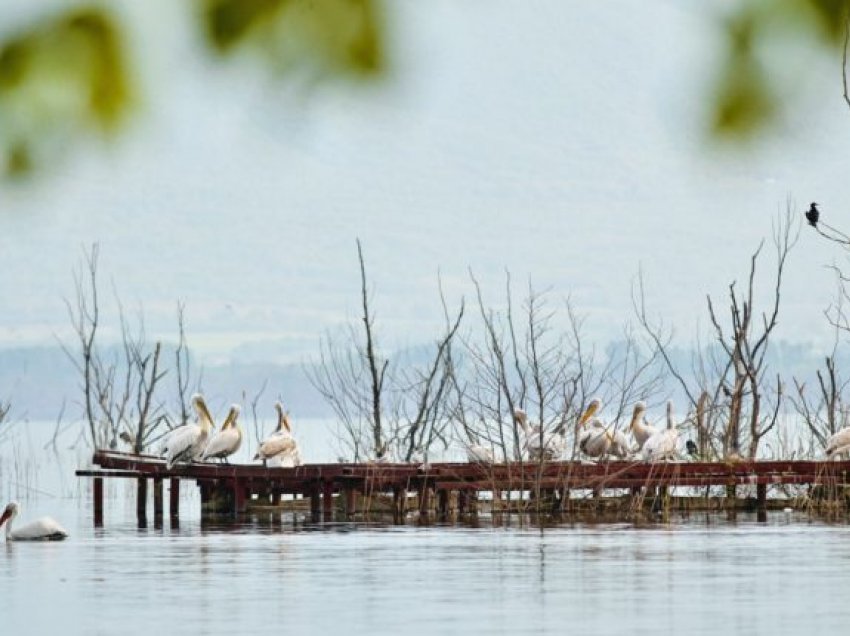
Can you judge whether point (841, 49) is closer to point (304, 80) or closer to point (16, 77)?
point (304, 80)

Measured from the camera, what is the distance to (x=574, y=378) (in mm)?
26078

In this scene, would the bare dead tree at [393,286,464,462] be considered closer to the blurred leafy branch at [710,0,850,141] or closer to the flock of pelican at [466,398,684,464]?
the flock of pelican at [466,398,684,464]

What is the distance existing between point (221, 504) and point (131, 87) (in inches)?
1076

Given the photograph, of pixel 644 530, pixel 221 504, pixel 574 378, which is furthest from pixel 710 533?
pixel 221 504

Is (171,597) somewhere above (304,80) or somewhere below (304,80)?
below

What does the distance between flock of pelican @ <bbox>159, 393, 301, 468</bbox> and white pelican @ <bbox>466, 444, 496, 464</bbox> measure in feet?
8.05

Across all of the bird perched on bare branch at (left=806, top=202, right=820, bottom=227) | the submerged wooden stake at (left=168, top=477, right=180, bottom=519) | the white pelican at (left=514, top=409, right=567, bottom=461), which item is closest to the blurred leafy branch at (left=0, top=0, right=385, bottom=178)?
the bird perched on bare branch at (left=806, top=202, right=820, bottom=227)

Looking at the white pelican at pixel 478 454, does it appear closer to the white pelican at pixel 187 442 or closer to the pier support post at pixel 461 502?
the pier support post at pixel 461 502

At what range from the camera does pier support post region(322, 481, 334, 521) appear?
84.8ft

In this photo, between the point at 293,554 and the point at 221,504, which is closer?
the point at 293,554

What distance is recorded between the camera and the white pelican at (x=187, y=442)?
25.4 meters

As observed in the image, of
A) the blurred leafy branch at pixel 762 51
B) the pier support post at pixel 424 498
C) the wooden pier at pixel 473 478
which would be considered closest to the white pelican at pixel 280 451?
the wooden pier at pixel 473 478

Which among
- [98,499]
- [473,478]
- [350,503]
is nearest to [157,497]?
[98,499]

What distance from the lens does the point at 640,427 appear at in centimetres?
2952
